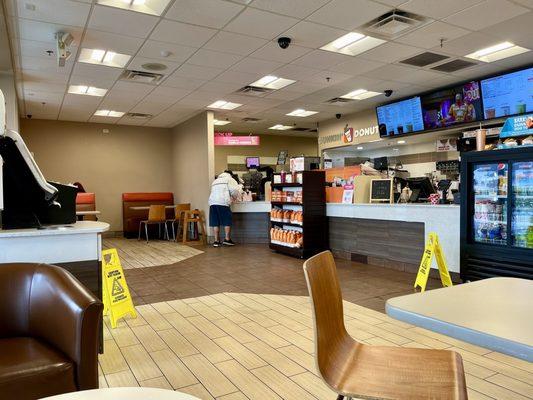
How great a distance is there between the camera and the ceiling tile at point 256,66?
6297 millimetres

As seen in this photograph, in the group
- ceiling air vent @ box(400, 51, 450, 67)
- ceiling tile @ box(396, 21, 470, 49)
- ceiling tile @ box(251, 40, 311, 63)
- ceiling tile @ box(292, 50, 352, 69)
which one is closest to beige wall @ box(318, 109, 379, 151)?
ceiling air vent @ box(400, 51, 450, 67)

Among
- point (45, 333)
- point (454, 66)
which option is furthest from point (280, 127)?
point (45, 333)

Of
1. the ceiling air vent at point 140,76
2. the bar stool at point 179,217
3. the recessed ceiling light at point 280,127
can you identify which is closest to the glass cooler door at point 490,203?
the ceiling air vent at point 140,76

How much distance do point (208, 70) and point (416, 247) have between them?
4342 millimetres

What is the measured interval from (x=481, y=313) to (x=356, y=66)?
19.3 ft

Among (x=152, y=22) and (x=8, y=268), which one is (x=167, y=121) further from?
(x=8, y=268)

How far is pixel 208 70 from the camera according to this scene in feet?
22.0

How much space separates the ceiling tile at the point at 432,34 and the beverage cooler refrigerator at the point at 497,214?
1.90 metres

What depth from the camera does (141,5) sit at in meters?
4.51

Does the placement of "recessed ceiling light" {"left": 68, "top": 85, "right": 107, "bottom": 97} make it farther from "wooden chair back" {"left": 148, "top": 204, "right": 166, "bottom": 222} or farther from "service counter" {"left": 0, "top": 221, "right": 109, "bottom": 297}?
"service counter" {"left": 0, "top": 221, "right": 109, "bottom": 297}

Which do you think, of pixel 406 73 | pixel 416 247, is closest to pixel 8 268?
pixel 416 247

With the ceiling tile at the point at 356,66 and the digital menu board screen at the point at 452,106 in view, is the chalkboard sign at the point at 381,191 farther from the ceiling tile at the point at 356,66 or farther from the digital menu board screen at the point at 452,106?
the digital menu board screen at the point at 452,106

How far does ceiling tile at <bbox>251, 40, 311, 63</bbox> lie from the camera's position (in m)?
5.70

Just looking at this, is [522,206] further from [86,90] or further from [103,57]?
[86,90]
